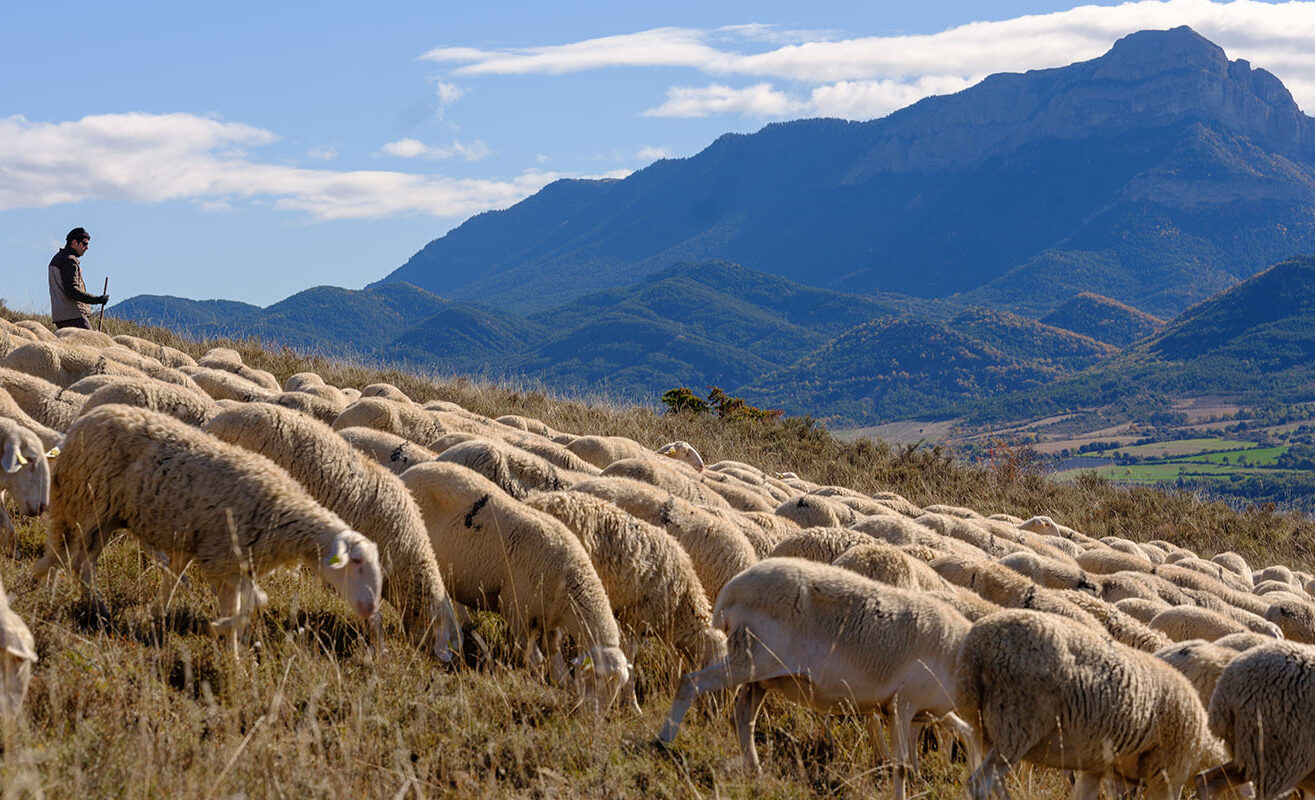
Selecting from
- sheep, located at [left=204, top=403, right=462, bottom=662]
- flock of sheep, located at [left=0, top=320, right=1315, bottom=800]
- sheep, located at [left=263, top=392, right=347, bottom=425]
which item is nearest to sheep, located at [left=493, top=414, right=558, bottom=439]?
sheep, located at [left=263, top=392, right=347, bottom=425]

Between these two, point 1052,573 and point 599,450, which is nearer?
point 1052,573

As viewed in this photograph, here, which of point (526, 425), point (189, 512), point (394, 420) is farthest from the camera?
point (526, 425)

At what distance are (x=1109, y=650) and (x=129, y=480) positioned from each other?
526 centimetres

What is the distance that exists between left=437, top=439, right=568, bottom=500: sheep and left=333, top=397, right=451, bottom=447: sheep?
6.68 feet

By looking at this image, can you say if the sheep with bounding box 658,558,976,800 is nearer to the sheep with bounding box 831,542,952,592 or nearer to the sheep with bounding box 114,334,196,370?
the sheep with bounding box 831,542,952,592

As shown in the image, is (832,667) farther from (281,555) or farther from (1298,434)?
(1298,434)

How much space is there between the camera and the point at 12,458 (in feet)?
22.7

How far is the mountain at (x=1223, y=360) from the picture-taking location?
15650 cm

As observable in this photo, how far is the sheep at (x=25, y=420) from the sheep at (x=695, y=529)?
381 cm

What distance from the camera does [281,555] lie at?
21.0 feet

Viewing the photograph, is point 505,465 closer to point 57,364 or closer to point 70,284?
point 57,364

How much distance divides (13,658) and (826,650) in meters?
3.64

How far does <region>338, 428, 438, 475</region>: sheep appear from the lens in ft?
Result: 30.5

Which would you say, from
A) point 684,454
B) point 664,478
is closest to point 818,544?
point 664,478
